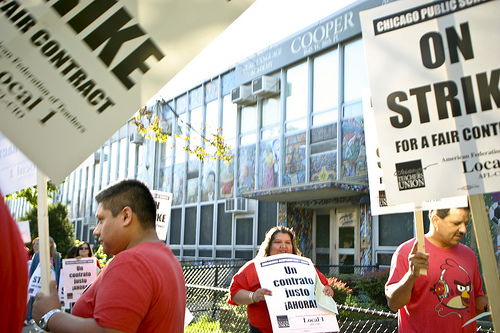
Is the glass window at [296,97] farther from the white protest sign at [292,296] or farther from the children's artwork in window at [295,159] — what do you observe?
the white protest sign at [292,296]

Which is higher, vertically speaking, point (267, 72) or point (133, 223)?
point (267, 72)

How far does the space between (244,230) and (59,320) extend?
16622 mm

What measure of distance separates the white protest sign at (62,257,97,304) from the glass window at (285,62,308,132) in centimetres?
1032

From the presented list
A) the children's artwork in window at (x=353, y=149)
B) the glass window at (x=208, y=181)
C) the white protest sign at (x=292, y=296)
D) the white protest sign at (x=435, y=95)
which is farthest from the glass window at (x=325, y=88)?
the white protest sign at (x=435, y=95)

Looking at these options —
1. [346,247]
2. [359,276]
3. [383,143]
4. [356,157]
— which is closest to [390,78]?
[383,143]

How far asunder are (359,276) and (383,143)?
9.57 meters

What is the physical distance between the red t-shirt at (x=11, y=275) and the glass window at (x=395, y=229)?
41.7 ft

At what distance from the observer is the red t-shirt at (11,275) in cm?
135

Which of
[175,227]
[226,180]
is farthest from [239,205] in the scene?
[175,227]

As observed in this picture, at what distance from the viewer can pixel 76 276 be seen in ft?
23.2

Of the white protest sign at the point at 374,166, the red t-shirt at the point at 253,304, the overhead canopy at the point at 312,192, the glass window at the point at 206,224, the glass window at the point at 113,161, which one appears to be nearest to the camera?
the white protest sign at the point at 374,166

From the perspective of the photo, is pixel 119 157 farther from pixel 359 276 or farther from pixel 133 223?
pixel 133 223

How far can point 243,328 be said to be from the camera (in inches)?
346

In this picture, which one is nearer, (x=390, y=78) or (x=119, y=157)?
(x=390, y=78)
